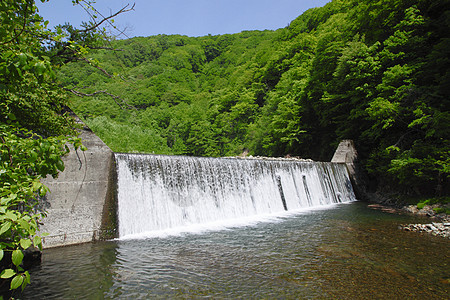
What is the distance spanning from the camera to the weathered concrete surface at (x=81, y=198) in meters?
6.58

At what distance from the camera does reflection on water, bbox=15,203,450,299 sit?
4.03 meters

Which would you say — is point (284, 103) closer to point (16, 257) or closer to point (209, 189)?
point (209, 189)

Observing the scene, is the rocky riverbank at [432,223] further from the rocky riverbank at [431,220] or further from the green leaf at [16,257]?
the green leaf at [16,257]

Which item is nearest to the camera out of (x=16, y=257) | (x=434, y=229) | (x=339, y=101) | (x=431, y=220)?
(x=16, y=257)

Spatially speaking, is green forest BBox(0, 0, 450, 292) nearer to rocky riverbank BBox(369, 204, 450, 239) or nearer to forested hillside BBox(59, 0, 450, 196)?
forested hillside BBox(59, 0, 450, 196)

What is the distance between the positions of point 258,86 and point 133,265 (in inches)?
1432

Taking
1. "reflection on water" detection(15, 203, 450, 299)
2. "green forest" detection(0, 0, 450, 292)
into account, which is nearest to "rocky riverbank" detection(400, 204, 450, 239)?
"reflection on water" detection(15, 203, 450, 299)

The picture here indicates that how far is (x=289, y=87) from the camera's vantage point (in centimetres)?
2655

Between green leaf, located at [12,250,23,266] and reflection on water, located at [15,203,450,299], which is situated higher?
green leaf, located at [12,250,23,266]

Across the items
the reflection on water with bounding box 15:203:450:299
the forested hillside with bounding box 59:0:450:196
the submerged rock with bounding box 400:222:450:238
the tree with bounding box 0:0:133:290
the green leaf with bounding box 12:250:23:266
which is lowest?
the submerged rock with bounding box 400:222:450:238

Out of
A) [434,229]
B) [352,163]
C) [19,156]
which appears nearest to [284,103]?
[352,163]

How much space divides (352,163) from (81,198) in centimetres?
1536

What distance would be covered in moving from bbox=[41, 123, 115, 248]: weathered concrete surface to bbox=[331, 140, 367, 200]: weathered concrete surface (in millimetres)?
13933

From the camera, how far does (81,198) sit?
702 cm
